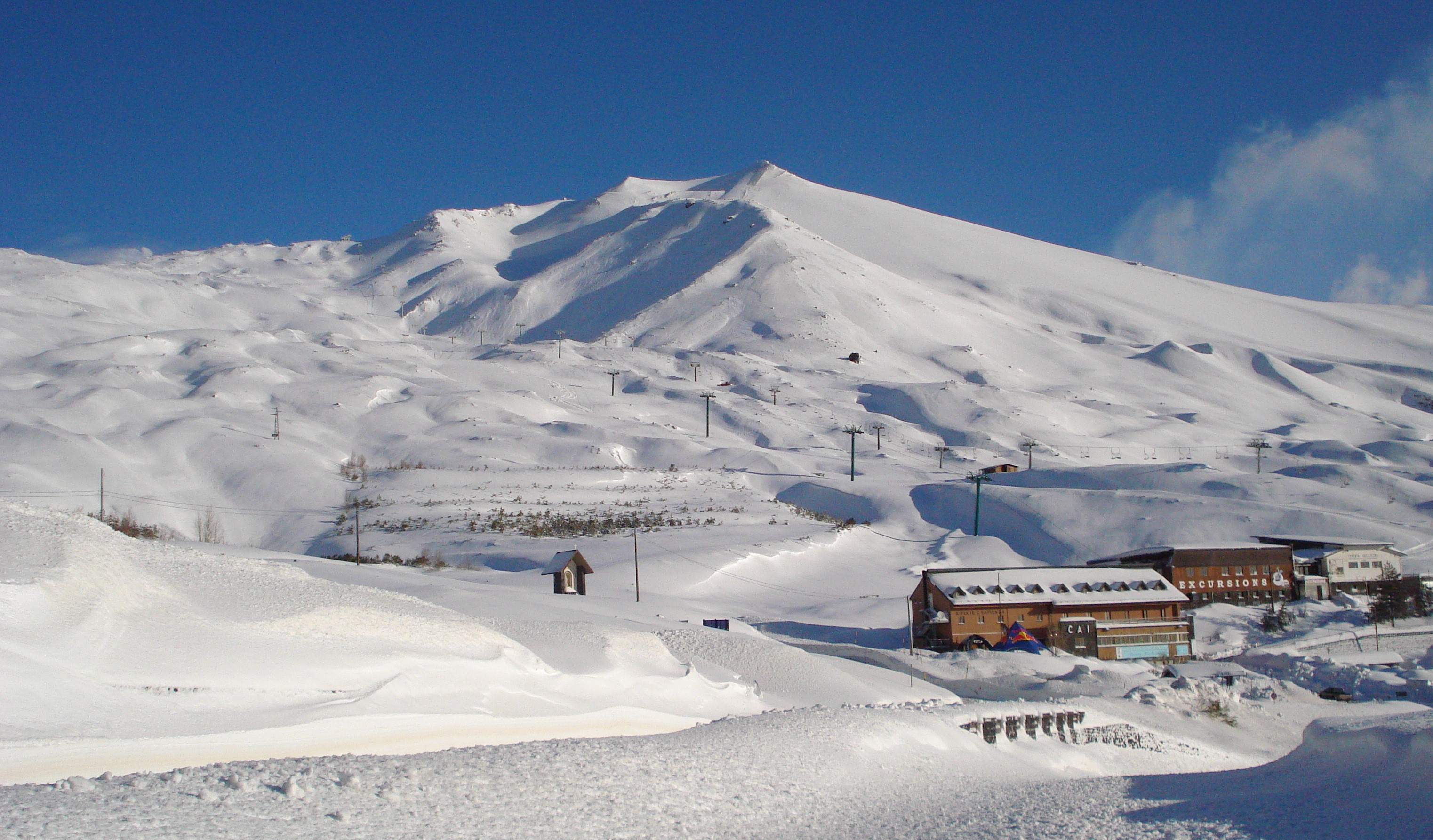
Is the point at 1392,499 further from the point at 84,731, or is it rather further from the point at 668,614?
the point at 84,731

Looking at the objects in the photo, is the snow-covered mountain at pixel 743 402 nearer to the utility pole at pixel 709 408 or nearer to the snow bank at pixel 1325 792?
the utility pole at pixel 709 408

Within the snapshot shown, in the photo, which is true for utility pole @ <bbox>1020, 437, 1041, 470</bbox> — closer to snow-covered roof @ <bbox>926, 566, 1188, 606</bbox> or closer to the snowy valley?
the snowy valley

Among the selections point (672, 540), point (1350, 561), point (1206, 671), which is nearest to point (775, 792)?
point (1206, 671)

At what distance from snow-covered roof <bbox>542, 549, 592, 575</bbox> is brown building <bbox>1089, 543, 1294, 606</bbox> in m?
23.9

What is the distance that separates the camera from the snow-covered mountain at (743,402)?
54.3 m

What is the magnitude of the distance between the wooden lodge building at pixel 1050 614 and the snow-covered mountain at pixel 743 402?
12.4ft

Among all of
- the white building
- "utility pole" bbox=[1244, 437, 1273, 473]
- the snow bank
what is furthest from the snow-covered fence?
"utility pole" bbox=[1244, 437, 1273, 473]

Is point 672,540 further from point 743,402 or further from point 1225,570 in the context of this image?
point 743,402

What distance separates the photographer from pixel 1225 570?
47156 millimetres

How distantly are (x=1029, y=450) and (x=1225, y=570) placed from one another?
28.2 metres

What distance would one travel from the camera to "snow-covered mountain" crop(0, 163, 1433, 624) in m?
54.3

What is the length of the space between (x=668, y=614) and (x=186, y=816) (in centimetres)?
2670

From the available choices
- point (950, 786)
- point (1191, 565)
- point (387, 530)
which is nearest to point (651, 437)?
point (387, 530)

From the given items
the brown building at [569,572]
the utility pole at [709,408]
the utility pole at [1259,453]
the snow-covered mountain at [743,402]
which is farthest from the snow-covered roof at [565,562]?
the utility pole at [1259,453]
